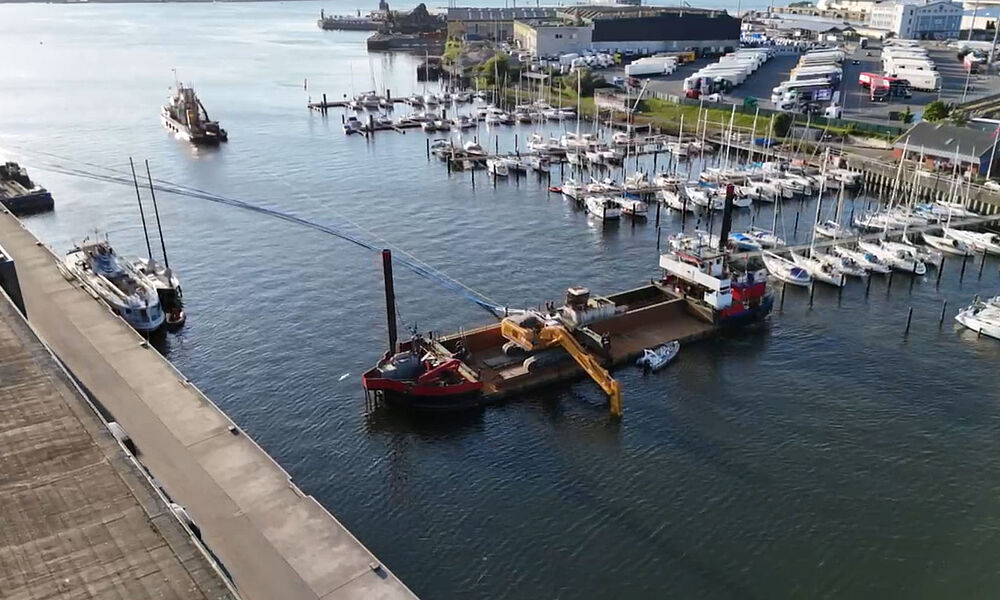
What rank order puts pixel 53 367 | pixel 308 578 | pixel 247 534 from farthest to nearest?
pixel 53 367
pixel 247 534
pixel 308 578

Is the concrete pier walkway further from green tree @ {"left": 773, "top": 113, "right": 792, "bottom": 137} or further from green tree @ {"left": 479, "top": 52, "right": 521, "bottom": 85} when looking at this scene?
green tree @ {"left": 479, "top": 52, "right": 521, "bottom": 85}

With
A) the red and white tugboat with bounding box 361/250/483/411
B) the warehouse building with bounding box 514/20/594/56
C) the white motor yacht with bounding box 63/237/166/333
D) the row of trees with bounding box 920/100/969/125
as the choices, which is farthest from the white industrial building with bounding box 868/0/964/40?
the white motor yacht with bounding box 63/237/166/333

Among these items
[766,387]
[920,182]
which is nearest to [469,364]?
[766,387]

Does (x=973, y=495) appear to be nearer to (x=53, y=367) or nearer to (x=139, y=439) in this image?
(x=139, y=439)

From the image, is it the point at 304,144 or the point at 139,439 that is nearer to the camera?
the point at 139,439

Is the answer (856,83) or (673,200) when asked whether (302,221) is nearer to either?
(673,200)

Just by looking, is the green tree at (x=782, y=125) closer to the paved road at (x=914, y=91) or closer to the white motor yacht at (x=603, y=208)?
the paved road at (x=914, y=91)
